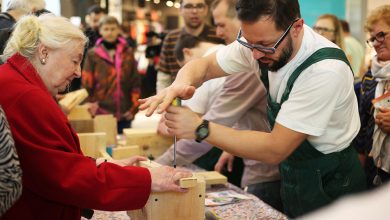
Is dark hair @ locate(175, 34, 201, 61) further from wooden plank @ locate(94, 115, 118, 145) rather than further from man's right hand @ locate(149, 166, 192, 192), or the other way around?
man's right hand @ locate(149, 166, 192, 192)

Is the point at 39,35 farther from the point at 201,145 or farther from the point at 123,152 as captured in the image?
the point at 201,145

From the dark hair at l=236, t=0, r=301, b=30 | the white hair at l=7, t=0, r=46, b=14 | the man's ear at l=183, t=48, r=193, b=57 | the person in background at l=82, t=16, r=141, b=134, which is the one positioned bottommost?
the person in background at l=82, t=16, r=141, b=134

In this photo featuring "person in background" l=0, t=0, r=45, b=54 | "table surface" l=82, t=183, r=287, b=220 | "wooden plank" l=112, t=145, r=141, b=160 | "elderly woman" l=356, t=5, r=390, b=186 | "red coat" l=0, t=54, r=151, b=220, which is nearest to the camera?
"red coat" l=0, t=54, r=151, b=220

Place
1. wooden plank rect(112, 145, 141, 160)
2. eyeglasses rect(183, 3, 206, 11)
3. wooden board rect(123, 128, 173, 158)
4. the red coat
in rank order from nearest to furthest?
the red coat
wooden plank rect(112, 145, 141, 160)
wooden board rect(123, 128, 173, 158)
eyeglasses rect(183, 3, 206, 11)

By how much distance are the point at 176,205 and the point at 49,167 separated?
17.9 inches

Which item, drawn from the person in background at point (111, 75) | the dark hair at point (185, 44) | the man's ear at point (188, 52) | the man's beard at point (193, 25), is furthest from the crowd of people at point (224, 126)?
the person in background at point (111, 75)

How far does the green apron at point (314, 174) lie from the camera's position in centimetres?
189

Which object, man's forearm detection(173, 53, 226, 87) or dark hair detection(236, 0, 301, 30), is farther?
man's forearm detection(173, 53, 226, 87)

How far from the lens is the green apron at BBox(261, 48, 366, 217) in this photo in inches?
74.6

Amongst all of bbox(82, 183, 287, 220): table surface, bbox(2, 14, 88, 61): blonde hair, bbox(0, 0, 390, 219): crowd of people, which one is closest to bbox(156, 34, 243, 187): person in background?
bbox(0, 0, 390, 219): crowd of people

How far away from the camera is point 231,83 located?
2.63 m

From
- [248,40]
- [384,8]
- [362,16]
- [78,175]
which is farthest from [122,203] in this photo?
[362,16]

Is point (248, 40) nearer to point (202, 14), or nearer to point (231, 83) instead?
point (231, 83)

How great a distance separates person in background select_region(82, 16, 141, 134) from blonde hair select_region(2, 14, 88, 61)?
3.33 m
